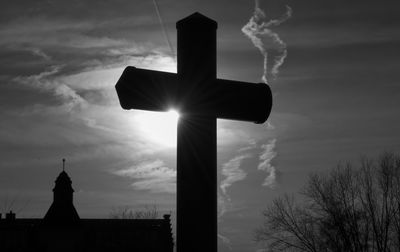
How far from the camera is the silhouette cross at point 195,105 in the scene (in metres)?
2.55

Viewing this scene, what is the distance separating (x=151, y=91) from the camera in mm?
2742

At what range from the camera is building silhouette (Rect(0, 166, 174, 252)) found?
7531cm

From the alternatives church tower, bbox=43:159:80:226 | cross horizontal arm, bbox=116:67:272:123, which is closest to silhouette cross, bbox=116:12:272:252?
cross horizontal arm, bbox=116:67:272:123

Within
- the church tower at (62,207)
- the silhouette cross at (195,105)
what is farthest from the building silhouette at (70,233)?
the silhouette cross at (195,105)

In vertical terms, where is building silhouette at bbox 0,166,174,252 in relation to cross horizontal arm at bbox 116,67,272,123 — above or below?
above

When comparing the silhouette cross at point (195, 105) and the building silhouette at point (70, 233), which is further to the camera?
the building silhouette at point (70, 233)

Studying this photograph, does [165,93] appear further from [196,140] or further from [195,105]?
[196,140]

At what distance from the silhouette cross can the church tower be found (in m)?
74.8

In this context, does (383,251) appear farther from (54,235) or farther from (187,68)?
(187,68)

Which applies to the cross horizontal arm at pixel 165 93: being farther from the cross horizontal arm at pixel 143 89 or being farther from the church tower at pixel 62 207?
the church tower at pixel 62 207

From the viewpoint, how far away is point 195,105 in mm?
2723

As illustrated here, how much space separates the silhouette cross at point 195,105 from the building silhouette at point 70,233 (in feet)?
245

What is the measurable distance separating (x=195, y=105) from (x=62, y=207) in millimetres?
75877

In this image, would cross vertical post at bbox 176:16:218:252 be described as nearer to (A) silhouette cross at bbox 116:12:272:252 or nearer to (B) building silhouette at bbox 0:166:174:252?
(A) silhouette cross at bbox 116:12:272:252
